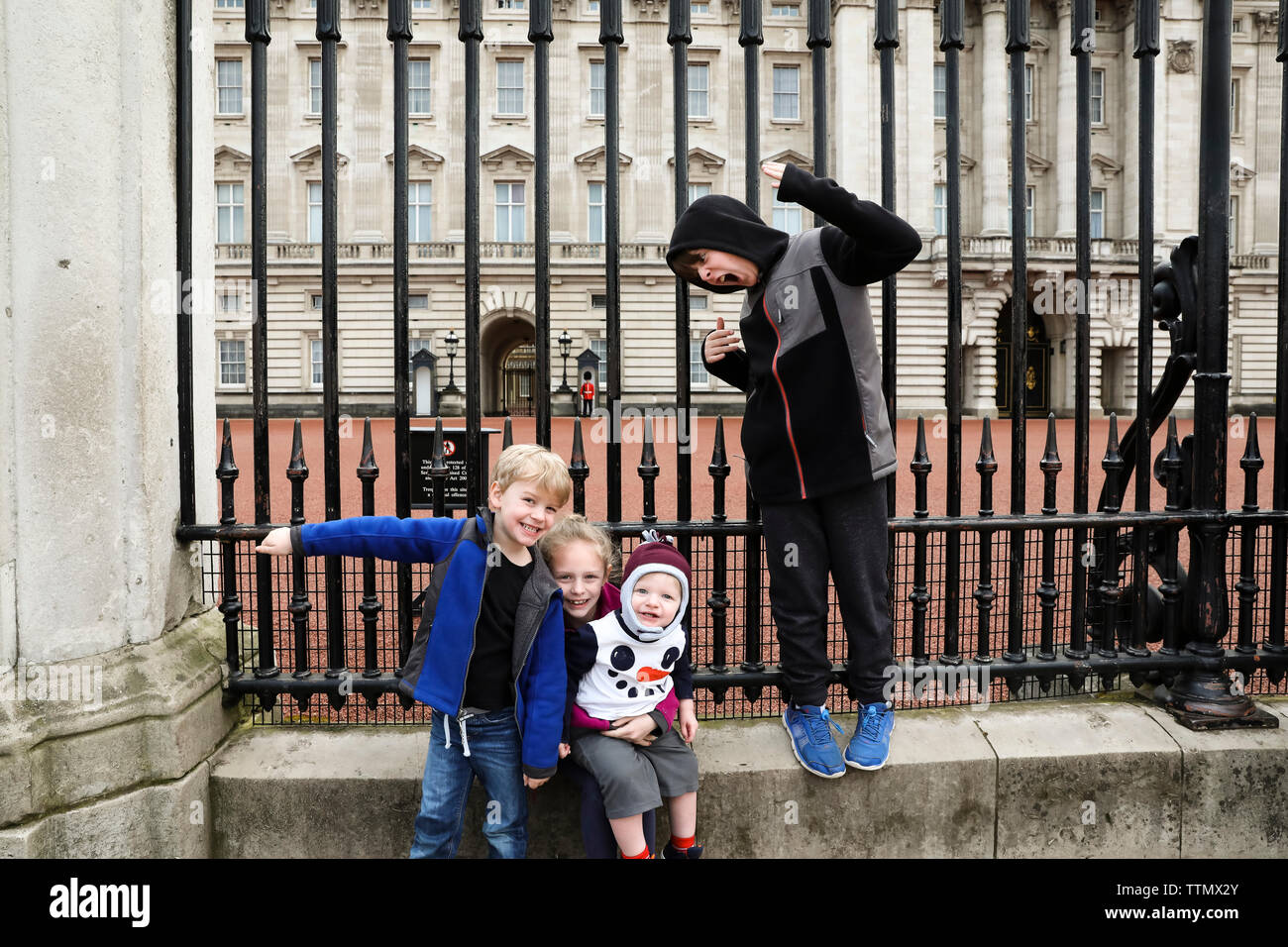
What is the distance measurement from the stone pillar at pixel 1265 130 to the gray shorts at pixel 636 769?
1313 inches

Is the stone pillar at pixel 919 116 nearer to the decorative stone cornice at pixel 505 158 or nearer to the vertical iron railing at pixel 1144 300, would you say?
the decorative stone cornice at pixel 505 158

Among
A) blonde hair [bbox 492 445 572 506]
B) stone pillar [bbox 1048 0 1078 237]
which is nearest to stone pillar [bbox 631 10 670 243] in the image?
stone pillar [bbox 1048 0 1078 237]

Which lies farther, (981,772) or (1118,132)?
(1118,132)

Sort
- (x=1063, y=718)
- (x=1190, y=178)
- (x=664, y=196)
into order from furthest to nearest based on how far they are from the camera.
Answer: (x=1190, y=178), (x=664, y=196), (x=1063, y=718)

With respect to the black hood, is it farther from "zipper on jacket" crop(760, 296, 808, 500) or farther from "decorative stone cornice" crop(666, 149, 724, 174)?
"decorative stone cornice" crop(666, 149, 724, 174)

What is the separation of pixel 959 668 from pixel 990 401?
28.3 meters

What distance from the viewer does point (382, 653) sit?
3.74 meters

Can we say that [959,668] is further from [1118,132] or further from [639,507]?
[1118,132]

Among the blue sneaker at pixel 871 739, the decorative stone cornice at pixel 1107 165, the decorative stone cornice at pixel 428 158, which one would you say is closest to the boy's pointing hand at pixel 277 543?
the blue sneaker at pixel 871 739

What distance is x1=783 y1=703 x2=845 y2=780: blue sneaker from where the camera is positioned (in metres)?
2.38

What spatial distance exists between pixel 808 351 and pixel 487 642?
1189mm

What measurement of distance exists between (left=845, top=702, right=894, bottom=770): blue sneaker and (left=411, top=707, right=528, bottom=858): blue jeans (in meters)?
0.94

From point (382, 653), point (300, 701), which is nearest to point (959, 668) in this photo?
point (300, 701)
